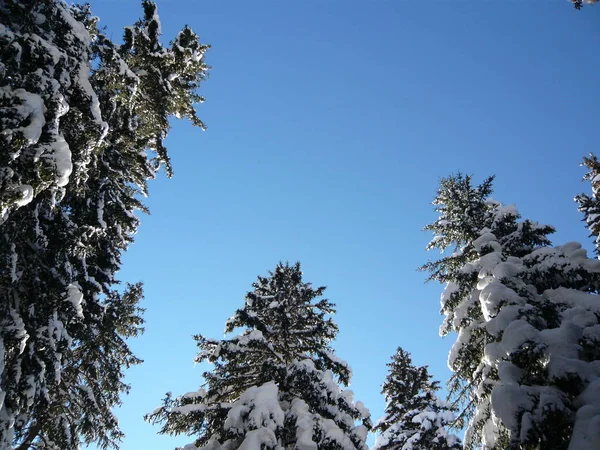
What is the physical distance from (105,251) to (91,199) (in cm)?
263

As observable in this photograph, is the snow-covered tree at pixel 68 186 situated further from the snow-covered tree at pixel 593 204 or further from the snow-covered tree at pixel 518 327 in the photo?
the snow-covered tree at pixel 593 204

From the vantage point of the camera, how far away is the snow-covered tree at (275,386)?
8.41 m

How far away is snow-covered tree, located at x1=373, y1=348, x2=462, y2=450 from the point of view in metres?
13.0

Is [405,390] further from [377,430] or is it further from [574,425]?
[574,425]

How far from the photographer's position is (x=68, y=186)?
8680mm

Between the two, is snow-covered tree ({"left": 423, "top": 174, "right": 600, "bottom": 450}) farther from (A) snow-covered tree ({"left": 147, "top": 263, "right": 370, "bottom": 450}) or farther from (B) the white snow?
(B) the white snow

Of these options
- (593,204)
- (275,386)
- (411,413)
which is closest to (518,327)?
(275,386)

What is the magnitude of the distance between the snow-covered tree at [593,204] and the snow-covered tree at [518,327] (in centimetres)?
632

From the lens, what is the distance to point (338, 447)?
8.43 m

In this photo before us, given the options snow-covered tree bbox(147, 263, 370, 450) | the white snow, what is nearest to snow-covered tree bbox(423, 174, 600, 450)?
snow-covered tree bbox(147, 263, 370, 450)

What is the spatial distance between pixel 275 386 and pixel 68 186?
6.64 metres

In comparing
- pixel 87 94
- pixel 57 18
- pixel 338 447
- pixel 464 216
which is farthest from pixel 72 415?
pixel 464 216

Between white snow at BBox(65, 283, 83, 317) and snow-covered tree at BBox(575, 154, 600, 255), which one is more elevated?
snow-covered tree at BBox(575, 154, 600, 255)

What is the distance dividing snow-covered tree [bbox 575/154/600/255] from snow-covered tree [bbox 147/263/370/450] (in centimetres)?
1204
